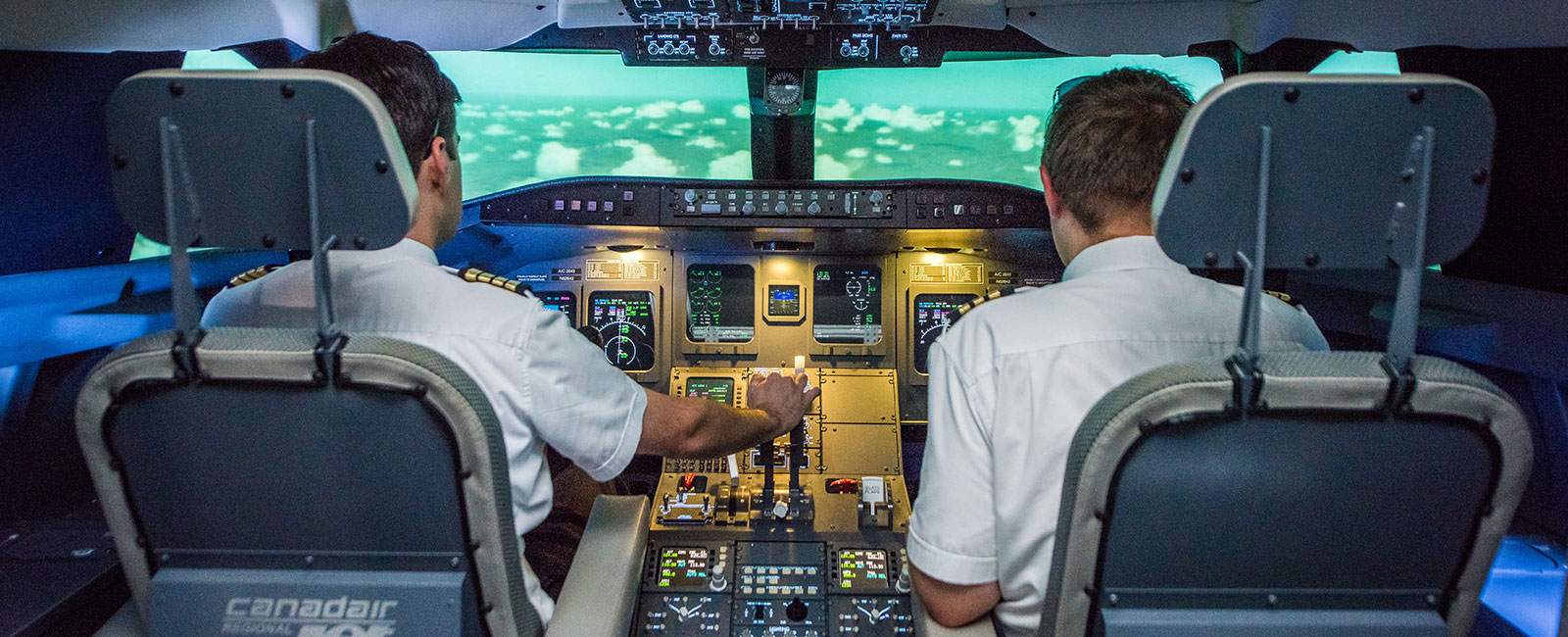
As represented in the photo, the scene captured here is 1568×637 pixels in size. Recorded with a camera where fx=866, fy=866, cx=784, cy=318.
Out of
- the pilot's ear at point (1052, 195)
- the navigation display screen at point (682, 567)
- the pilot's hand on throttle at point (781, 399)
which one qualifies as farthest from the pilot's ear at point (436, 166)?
the navigation display screen at point (682, 567)

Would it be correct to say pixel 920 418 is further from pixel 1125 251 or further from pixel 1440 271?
pixel 1125 251

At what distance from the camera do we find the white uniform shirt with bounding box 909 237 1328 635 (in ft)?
3.58

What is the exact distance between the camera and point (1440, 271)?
221 cm

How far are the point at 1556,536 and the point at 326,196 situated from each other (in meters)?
2.57

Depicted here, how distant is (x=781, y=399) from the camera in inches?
73.4

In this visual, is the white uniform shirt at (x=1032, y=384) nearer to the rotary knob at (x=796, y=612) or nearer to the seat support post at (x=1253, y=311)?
the seat support post at (x=1253, y=311)

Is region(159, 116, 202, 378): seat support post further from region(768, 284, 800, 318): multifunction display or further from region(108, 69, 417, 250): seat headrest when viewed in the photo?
region(768, 284, 800, 318): multifunction display

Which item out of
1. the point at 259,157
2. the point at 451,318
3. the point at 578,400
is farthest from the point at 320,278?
the point at 578,400

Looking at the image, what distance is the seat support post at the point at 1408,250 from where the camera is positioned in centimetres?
85

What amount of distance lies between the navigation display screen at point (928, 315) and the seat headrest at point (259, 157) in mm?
1957

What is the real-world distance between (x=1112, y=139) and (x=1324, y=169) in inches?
12.0

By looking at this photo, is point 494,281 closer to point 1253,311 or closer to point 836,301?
point 1253,311

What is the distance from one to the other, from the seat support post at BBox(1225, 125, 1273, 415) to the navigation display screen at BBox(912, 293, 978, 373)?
185cm

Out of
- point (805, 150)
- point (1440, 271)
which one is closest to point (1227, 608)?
point (1440, 271)
